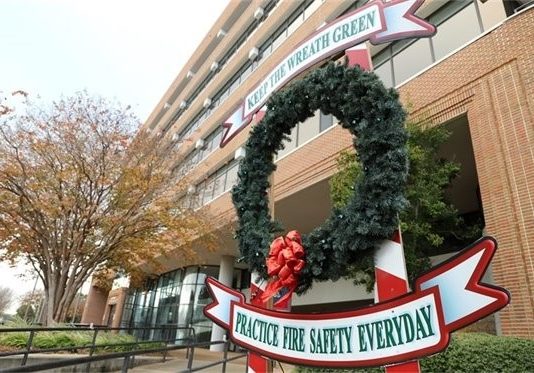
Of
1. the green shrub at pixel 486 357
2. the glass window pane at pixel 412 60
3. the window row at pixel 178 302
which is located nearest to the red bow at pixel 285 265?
the green shrub at pixel 486 357

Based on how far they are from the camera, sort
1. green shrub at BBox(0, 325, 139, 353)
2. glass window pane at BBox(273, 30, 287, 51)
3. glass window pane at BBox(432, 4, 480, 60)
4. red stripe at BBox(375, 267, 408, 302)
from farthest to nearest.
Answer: glass window pane at BBox(273, 30, 287, 51) < green shrub at BBox(0, 325, 139, 353) < glass window pane at BBox(432, 4, 480, 60) < red stripe at BBox(375, 267, 408, 302)

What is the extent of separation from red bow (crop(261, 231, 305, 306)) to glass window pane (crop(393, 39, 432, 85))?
28.0 ft

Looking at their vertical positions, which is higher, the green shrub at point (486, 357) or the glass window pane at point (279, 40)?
the glass window pane at point (279, 40)

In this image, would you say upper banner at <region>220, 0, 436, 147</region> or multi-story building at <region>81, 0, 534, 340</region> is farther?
multi-story building at <region>81, 0, 534, 340</region>

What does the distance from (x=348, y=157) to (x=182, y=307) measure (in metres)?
17.7

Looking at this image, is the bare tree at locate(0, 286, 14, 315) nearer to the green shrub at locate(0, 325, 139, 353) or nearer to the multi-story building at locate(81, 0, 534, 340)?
the multi-story building at locate(81, 0, 534, 340)

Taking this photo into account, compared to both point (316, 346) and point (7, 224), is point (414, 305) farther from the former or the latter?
point (7, 224)

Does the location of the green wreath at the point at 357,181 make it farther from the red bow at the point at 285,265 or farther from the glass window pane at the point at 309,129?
the glass window pane at the point at 309,129

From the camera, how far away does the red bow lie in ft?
9.44

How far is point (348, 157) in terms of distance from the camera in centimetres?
840

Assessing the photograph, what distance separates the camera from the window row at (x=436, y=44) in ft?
30.3

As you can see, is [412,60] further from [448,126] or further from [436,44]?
[448,126]

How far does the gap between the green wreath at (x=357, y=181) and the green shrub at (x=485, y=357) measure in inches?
123

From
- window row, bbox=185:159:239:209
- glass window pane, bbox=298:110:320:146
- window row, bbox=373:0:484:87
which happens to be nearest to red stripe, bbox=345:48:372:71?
window row, bbox=373:0:484:87
